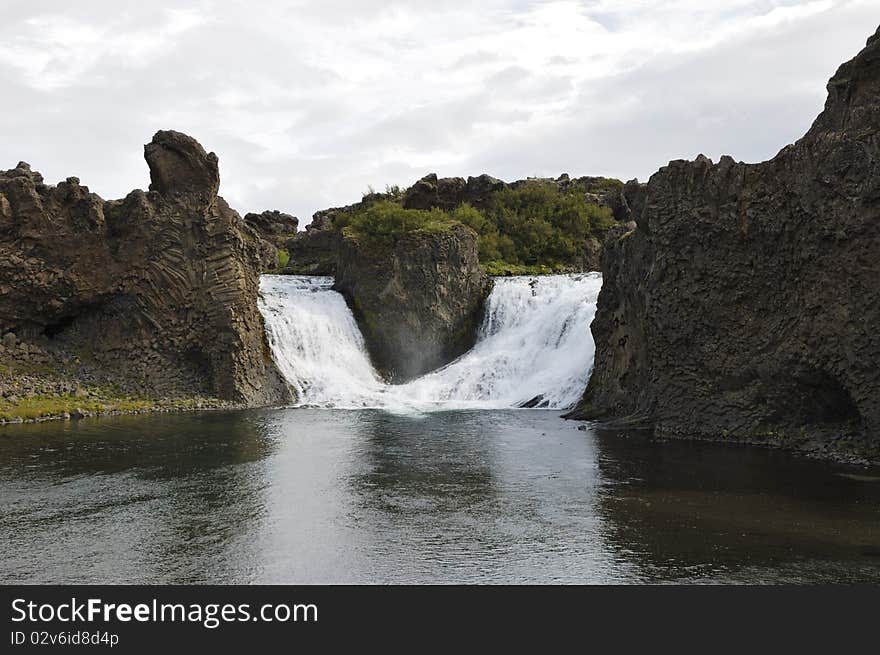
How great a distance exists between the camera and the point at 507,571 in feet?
45.6

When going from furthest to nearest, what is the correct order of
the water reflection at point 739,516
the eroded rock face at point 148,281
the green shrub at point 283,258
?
the green shrub at point 283,258
the eroded rock face at point 148,281
the water reflection at point 739,516

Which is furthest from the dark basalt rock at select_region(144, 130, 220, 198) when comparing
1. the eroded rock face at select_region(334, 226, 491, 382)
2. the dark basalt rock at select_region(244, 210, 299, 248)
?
the dark basalt rock at select_region(244, 210, 299, 248)

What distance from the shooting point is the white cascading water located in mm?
44219

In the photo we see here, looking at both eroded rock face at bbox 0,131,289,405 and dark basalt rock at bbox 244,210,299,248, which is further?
dark basalt rock at bbox 244,210,299,248

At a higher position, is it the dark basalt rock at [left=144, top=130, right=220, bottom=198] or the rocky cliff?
the dark basalt rock at [left=144, top=130, right=220, bottom=198]

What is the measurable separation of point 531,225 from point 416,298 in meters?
23.0

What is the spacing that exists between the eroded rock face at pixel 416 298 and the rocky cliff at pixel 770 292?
64.2ft

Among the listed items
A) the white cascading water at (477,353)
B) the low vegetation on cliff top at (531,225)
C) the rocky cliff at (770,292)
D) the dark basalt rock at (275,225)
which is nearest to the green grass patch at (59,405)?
the white cascading water at (477,353)

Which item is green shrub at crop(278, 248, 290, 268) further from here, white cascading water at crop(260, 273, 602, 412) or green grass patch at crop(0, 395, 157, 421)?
green grass patch at crop(0, 395, 157, 421)

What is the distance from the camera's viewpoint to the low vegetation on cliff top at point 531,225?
68.8m

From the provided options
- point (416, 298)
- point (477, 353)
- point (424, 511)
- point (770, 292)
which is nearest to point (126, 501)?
point (424, 511)

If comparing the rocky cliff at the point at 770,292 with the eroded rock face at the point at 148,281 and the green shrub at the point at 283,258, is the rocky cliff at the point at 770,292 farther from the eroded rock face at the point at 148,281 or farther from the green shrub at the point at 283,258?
the green shrub at the point at 283,258

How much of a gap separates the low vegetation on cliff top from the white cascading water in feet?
34.5

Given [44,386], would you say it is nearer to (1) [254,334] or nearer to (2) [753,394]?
(1) [254,334]
